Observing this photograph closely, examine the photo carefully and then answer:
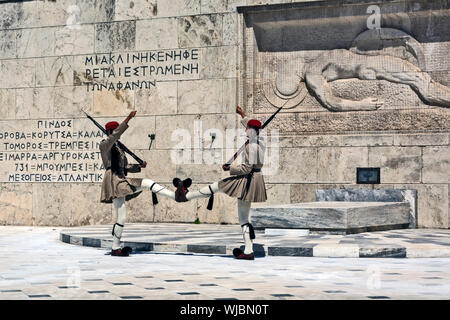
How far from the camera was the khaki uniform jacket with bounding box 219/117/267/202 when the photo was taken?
1038 cm

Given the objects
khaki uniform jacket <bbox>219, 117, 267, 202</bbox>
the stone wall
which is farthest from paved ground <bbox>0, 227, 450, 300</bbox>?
the stone wall

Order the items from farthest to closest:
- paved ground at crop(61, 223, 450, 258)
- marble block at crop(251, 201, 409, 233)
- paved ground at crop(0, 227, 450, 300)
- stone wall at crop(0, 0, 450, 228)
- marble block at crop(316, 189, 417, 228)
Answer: stone wall at crop(0, 0, 450, 228) → marble block at crop(316, 189, 417, 228) → marble block at crop(251, 201, 409, 233) → paved ground at crop(61, 223, 450, 258) → paved ground at crop(0, 227, 450, 300)

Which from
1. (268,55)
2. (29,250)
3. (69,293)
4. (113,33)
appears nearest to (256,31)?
(268,55)

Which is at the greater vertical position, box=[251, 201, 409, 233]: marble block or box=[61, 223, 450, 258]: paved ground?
box=[251, 201, 409, 233]: marble block

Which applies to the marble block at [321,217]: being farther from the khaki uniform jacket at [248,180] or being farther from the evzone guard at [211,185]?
the khaki uniform jacket at [248,180]

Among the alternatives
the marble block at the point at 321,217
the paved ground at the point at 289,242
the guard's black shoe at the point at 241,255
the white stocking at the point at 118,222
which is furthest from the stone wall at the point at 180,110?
the guard's black shoe at the point at 241,255

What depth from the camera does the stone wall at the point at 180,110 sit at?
1619 centimetres

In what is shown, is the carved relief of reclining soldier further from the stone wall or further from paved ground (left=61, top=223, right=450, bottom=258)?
paved ground (left=61, top=223, right=450, bottom=258)

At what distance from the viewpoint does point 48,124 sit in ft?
59.7

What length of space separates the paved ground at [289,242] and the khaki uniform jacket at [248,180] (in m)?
1.16

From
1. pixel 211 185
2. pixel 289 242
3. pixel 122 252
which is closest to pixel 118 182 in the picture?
pixel 122 252

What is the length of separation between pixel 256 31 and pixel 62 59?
4649mm

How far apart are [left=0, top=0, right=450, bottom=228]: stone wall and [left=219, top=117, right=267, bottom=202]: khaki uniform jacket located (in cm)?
606
